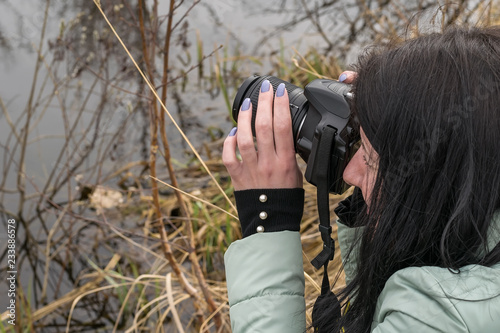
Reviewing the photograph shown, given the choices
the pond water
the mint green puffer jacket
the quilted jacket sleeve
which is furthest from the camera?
the pond water

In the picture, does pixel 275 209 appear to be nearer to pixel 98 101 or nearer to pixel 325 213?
pixel 325 213

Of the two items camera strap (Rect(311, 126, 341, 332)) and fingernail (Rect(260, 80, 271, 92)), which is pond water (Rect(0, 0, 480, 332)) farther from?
camera strap (Rect(311, 126, 341, 332))

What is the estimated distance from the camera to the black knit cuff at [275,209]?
0.90 meters

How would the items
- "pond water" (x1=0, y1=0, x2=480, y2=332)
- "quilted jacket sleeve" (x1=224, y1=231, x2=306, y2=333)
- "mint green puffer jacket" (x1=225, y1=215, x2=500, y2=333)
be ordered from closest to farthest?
"mint green puffer jacket" (x1=225, y1=215, x2=500, y2=333), "quilted jacket sleeve" (x1=224, y1=231, x2=306, y2=333), "pond water" (x1=0, y1=0, x2=480, y2=332)

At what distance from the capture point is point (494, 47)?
732mm

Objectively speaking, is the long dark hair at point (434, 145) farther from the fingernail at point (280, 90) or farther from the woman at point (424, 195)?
the fingernail at point (280, 90)

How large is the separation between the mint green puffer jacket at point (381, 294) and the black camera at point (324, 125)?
0.11 metres

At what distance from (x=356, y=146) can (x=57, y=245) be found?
1.55 metres

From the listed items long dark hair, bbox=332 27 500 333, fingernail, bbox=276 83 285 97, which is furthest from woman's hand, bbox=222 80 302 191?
long dark hair, bbox=332 27 500 333

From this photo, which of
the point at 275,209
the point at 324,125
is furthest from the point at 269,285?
the point at 324,125

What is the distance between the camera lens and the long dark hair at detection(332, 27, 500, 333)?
0.70 metres

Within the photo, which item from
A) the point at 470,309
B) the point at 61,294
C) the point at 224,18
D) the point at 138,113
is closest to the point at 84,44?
the point at 138,113

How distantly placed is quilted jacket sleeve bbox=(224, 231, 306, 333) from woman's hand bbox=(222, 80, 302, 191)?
85mm

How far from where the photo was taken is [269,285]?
87 cm
